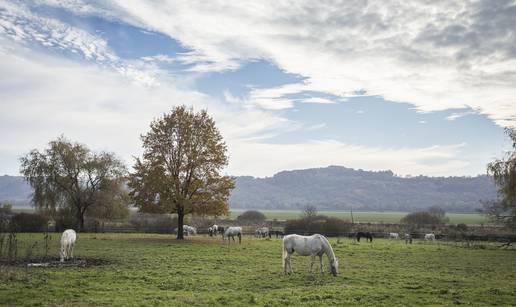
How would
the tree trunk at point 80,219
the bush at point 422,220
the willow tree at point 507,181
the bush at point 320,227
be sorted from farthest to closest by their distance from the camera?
the bush at point 422,220 → the bush at point 320,227 → the tree trunk at point 80,219 → the willow tree at point 507,181

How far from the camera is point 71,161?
5066cm

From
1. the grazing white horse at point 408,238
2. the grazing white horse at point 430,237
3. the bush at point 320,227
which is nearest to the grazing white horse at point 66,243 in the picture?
the grazing white horse at point 408,238

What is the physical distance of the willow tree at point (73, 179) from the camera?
49.4 meters

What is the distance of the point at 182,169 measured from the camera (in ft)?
130

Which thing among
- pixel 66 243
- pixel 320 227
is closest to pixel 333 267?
pixel 66 243

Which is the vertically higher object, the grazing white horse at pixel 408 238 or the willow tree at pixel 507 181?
the willow tree at pixel 507 181

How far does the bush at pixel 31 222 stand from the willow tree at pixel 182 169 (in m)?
17.8

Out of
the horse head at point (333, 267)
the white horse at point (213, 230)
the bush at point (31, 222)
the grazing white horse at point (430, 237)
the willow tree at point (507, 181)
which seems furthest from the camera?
the white horse at point (213, 230)

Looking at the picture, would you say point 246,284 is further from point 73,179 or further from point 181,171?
point 73,179

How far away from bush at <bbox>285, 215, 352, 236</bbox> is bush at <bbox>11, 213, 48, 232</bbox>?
31.2 metres

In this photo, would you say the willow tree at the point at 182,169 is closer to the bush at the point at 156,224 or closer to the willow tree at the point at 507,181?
the bush at the point at 156,224

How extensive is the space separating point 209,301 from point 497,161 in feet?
104

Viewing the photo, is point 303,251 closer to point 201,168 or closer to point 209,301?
point 209,301

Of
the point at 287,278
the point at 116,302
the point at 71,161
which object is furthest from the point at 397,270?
the point at 71,161
